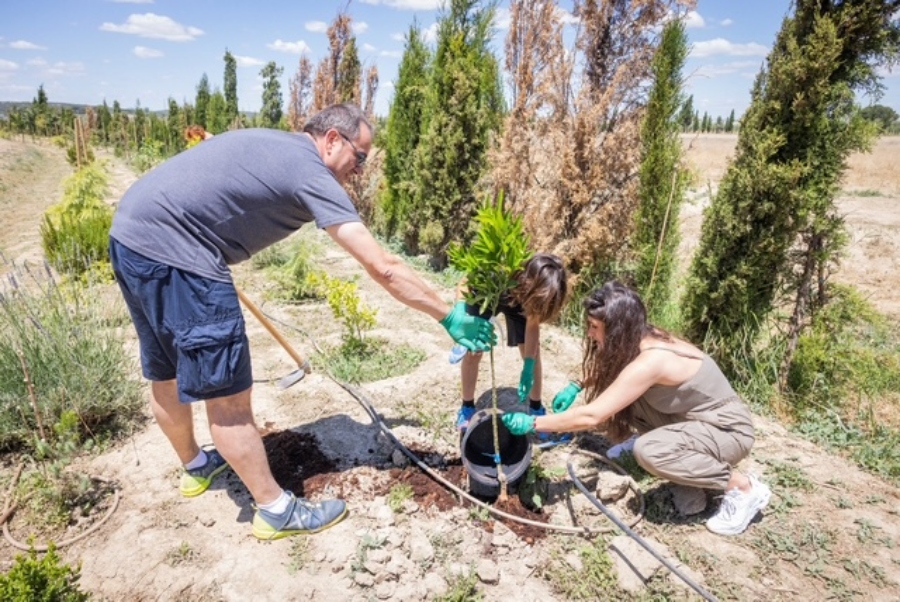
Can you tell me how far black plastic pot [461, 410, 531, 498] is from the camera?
8.72 ft

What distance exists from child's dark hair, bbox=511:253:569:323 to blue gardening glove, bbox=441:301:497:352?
46 cm

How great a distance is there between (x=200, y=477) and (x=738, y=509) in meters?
2.82

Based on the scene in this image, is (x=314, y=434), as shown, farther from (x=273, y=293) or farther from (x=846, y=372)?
(x=846, y=372)

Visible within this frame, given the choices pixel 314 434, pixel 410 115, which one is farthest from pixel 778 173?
pixel 410 115

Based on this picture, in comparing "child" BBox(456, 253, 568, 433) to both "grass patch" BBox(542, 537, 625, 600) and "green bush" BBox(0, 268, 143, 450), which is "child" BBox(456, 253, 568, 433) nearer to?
"grass patch" BBox(542, 537, 625, 600)

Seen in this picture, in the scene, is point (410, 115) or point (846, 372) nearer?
point (846, 372)

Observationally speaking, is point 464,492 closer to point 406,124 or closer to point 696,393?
point 696,393

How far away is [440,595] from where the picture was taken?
86.7 inches

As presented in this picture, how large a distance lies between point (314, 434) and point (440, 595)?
1.43 metres

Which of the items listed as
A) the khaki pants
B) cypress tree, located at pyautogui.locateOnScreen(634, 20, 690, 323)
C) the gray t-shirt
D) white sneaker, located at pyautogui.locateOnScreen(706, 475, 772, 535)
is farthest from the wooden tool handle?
cypress tree, located at pyautogui.locateOnScreen(634, 20, 690, 323)

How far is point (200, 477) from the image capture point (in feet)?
9.05

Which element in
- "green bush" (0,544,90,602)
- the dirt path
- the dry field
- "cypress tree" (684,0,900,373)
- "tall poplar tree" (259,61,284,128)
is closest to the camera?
"green bush" (0,544,90,602)

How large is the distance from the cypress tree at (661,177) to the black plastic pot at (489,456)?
8.47 feet

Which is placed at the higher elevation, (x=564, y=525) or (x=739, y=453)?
(x=739, y=453)
